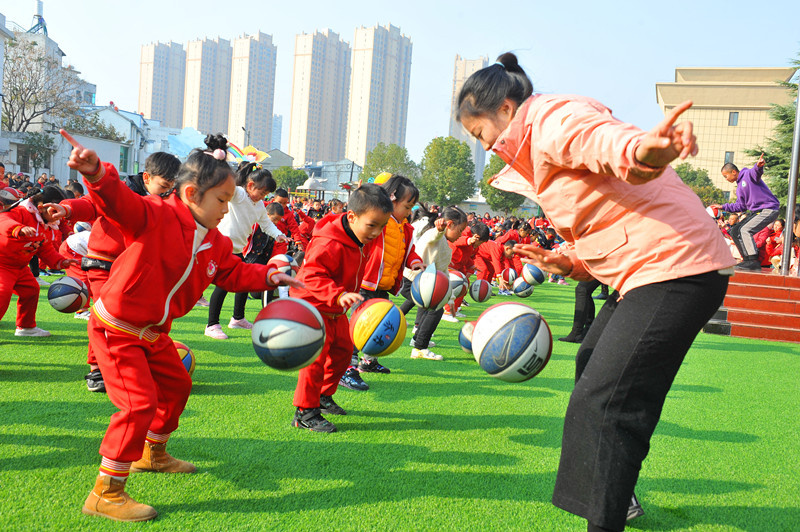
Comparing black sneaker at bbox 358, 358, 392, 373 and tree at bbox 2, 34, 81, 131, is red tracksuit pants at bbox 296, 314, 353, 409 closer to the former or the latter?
black sneaker at bbox 358, 358, 392, 373

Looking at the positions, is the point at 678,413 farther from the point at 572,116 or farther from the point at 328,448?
the point at 572,116

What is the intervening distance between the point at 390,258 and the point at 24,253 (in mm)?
3378

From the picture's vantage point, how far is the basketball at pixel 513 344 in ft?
10.7

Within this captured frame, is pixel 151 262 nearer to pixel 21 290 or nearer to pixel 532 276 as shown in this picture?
pixel 21 290

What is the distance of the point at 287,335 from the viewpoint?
3146 millimetres

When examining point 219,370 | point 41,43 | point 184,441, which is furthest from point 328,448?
point 41,43

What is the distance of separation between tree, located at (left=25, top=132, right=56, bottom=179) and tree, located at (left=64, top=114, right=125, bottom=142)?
431 cm

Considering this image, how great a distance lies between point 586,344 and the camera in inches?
112

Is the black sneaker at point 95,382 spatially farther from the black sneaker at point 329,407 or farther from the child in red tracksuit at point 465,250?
the child in red tracksuit at point 465,250

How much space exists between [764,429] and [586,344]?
9.65ft

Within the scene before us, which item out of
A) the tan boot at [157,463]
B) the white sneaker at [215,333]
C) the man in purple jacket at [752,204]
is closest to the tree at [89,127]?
the white sneaker at [215,333]

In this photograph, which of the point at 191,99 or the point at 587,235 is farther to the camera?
the point at 191,99

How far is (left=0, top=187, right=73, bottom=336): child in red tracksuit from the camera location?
208 inches

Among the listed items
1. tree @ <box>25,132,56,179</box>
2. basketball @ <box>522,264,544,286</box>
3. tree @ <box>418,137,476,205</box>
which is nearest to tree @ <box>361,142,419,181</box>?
tree @ <box>418,137,476,205</box>
